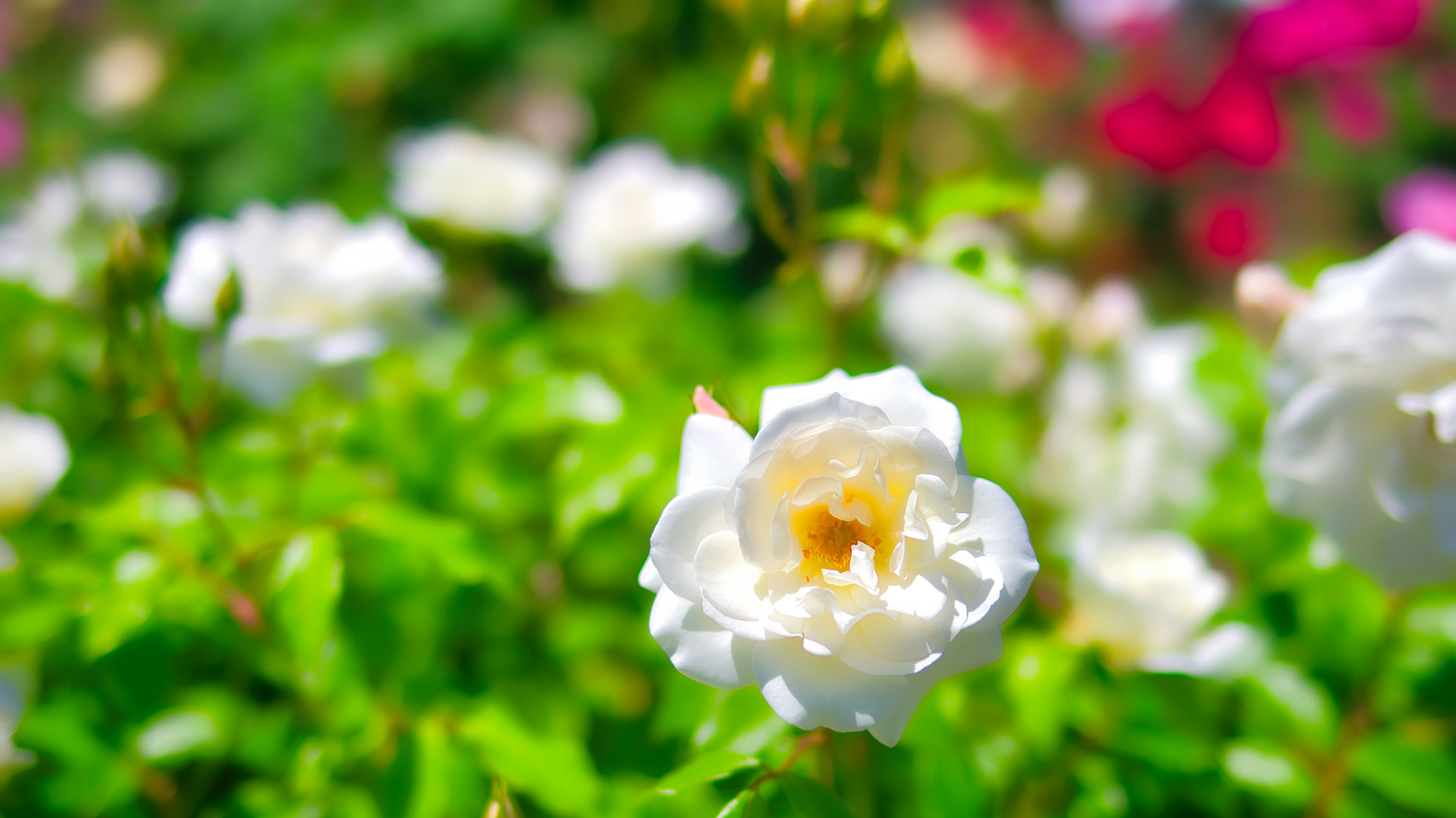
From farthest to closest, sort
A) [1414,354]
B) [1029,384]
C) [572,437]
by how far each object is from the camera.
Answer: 1. [1029,384]
2. [572,437]
3. [1414,354]

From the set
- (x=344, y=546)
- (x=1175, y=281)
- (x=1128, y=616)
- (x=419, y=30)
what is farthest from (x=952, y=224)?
(x=1175, y=281)

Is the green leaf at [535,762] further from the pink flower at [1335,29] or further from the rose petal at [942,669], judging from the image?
the pink flower at [1335,29]

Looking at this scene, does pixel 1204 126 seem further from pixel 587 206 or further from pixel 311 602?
pixel 311 602

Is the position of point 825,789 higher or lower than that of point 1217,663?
higher

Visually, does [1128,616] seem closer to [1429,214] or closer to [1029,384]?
[1029,384]

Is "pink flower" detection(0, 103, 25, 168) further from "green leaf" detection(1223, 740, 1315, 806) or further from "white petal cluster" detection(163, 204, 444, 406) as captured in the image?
"green leaf" detection(1223, 740, 1315, 806)

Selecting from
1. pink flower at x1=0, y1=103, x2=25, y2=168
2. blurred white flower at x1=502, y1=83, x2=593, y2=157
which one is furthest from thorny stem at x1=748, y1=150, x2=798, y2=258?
pink flower at x1=0, y1=103, x2=25, y2=168
